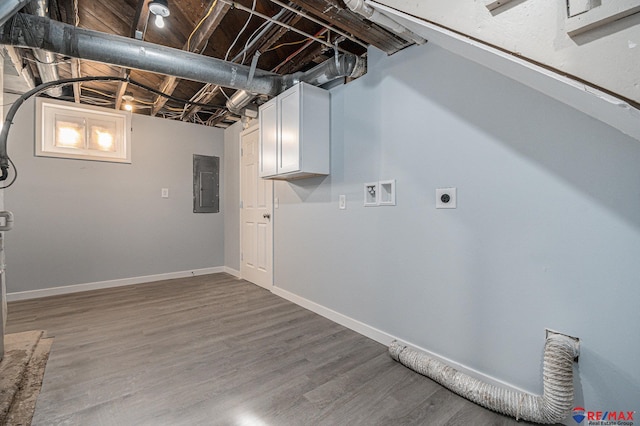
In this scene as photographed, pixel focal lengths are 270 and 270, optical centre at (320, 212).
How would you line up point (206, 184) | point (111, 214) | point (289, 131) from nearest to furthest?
point (289, 131)
point (111, 214)
point (206, 184)

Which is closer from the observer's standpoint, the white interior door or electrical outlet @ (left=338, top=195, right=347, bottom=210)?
electrical outlet @ (left=338, top=195, right=347, bottom=210)

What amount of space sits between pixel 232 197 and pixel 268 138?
1925 millimetres

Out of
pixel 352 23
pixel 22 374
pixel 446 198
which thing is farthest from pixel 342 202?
pixel 22 374

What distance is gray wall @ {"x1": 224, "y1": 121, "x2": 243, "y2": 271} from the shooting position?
173 inches

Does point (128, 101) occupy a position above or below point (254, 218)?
above

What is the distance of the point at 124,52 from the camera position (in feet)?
6.89

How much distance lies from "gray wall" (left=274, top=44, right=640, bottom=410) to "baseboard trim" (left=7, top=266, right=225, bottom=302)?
2.84 metres

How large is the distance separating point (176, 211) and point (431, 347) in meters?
4.06

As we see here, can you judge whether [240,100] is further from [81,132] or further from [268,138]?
[81,132]

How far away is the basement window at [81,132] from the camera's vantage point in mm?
3393

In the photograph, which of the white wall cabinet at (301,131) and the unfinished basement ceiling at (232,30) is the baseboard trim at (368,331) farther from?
the unfinished basement ceiling at (232,30)

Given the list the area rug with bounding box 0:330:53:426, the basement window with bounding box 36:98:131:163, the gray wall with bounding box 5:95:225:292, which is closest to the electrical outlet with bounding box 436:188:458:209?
the area rug with bounding box 0:330:53:426

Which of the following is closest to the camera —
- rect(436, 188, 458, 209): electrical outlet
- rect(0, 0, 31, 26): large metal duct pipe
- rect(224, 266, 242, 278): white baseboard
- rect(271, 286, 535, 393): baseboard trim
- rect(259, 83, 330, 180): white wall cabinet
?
rect(0, 0, 31, 26): large metal duct pipe

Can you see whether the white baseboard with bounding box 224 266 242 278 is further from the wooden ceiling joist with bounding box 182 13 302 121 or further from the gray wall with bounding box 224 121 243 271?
the wooden ceiling joist with bounding box 182 13 302 121
